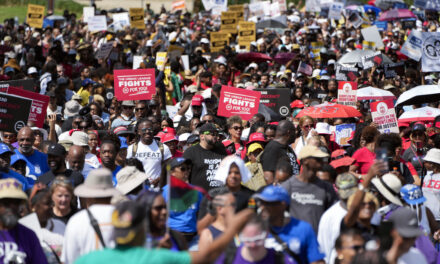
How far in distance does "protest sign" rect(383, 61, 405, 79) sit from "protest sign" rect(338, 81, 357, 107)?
424 cm

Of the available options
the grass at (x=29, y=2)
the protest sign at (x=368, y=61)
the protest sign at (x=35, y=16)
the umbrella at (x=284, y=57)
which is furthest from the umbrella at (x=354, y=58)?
the grass at (x=29, y=2)

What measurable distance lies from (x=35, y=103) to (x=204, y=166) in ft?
10.4

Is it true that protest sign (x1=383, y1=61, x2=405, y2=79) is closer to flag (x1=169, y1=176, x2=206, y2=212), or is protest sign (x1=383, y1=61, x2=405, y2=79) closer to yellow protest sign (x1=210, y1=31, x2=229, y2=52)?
yellow protest sign (x1=210, y1=31, x2=229, y2=52)

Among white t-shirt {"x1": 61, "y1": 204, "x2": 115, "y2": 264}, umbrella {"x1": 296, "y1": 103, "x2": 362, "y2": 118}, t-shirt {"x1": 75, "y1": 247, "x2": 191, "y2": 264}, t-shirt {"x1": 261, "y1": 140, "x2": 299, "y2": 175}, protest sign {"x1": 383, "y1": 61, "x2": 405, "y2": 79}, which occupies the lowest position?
protest sign {"x1": 383, "y1": 61, "x2": 405, "y2": 79}

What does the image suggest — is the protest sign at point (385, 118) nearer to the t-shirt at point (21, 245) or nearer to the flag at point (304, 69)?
the flag at point (304, 69)

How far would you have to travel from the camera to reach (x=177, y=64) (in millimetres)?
18406

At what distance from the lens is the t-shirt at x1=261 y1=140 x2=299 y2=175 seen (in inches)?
370

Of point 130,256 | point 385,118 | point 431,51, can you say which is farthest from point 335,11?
point 130,256

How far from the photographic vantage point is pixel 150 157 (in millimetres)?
10750

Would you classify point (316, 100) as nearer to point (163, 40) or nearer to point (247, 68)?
point (247, 68)

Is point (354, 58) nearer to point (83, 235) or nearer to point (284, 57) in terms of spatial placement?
point (284, 57)

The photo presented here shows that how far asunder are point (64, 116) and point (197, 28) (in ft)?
58.4

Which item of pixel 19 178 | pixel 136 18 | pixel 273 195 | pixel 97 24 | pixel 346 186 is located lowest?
pixel 97 24

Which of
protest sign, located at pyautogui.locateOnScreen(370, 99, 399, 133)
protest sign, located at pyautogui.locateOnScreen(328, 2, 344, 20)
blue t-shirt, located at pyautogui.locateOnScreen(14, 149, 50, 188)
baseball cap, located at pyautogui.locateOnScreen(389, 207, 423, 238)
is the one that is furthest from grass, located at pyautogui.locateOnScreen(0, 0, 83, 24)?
baseball cap, located at pyautogui.locateOnScreen(389, 207, 423, 238)
